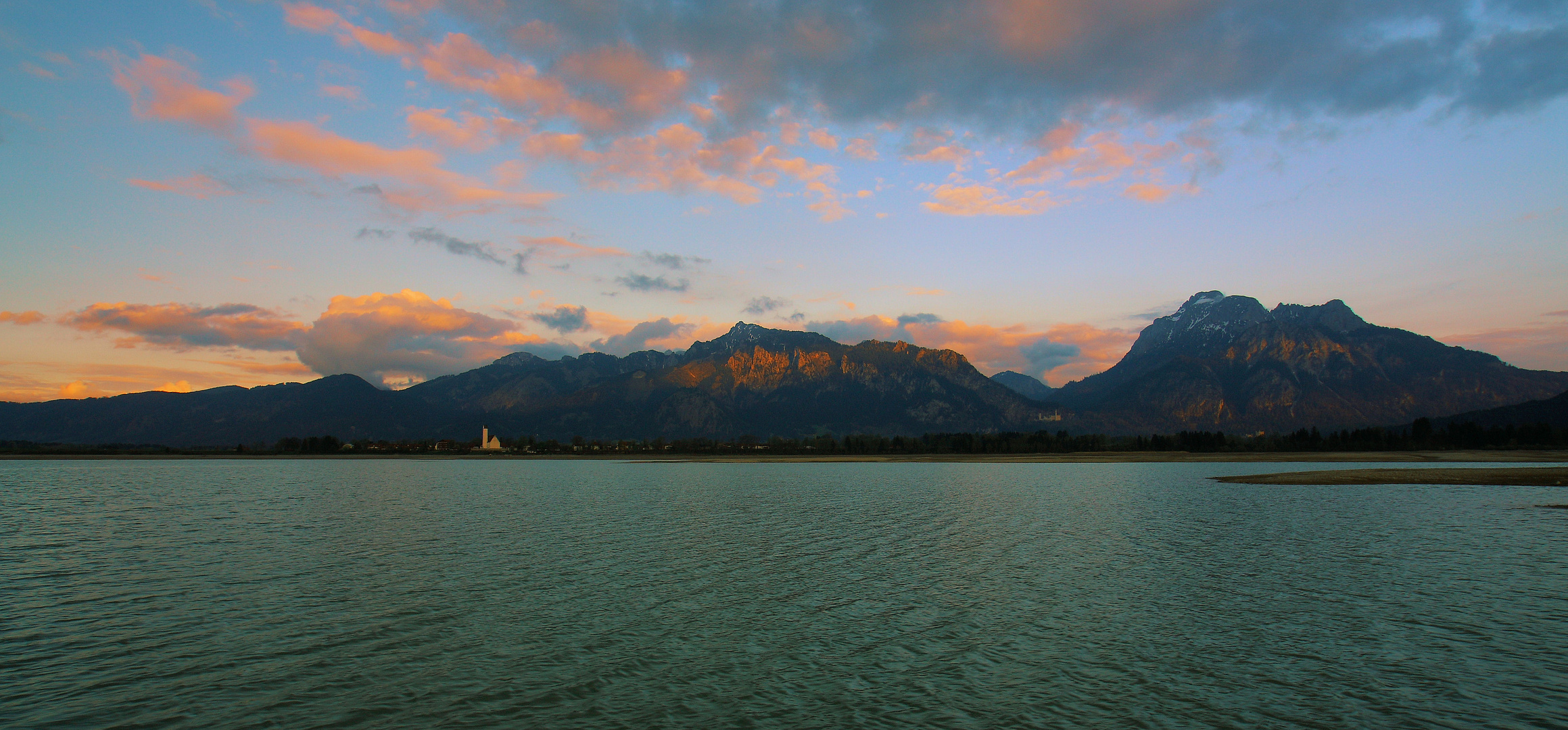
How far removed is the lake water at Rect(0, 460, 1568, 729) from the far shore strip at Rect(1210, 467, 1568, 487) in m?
61.0

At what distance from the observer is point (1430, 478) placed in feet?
422

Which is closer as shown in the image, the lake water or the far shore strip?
the lake water

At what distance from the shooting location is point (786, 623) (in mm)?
30781

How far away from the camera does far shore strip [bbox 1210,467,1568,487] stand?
116m

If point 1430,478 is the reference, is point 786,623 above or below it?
above

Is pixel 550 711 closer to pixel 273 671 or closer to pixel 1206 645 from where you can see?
pixel 273 671

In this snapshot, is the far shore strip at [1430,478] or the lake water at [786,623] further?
the far shore strip at [1430,478]

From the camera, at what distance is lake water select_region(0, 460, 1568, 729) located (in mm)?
20594

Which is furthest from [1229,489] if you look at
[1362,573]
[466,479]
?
[466,479]

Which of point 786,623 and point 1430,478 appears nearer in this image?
point 786,623

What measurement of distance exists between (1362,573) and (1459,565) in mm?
7169

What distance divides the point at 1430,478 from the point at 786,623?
149700mm

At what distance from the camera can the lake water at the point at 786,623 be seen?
20.6 metres

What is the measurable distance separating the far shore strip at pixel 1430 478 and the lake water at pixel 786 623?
200ft
